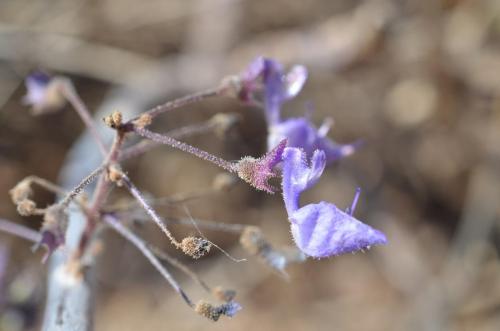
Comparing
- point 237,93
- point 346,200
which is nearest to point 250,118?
point 346,200

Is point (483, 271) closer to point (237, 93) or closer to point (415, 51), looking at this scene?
point (415, 51)

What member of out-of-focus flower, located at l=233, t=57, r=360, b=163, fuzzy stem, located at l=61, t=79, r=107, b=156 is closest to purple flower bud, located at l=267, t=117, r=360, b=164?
out-of-focus flower, located at l=233, t=57, r=360, b=163

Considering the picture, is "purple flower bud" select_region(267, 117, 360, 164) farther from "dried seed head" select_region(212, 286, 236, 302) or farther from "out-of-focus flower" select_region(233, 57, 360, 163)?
"dried seed head" select_region(212, 286, 236, 302)

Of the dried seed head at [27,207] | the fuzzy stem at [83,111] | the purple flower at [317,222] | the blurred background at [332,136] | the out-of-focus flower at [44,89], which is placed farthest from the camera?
the blurred background at [332,136]

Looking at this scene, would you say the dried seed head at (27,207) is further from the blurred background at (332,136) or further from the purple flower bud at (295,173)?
the blurred background at (332,136)

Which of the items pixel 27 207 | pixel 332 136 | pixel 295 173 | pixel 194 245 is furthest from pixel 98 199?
pixel 332 136

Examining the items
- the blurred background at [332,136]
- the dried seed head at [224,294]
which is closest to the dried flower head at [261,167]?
the dried seed head at [224,294]
